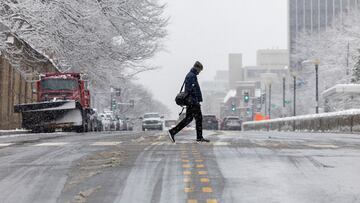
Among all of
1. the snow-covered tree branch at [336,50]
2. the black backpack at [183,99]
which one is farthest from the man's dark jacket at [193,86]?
the snow-covered tree branch at [336,50]

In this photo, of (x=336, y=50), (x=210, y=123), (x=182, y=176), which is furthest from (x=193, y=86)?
(x=336, y=50)

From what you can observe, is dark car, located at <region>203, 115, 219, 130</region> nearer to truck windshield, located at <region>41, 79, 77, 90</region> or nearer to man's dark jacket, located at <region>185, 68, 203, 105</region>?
truck windshield, located at <region>41, 79, 77, 90</region>

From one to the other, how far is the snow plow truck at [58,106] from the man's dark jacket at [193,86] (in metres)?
14.3

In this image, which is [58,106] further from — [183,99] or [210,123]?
[210,123]

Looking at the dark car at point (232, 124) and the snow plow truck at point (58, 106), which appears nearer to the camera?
the snow plow truck at point (58, 106)

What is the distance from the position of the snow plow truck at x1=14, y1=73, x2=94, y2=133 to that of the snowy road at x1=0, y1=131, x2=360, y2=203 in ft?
53.4

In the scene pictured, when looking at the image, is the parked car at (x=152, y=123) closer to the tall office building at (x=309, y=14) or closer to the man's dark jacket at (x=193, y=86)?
the man's dark jacket at (x=193, y=86)

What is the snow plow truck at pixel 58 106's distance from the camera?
26938mm

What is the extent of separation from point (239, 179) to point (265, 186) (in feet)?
1.76

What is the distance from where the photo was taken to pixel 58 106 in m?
26.9

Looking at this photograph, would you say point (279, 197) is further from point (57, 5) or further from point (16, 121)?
point (16, 121)

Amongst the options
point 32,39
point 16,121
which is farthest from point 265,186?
point 16,121

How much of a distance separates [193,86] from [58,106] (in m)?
14.7

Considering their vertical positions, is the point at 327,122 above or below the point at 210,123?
below
